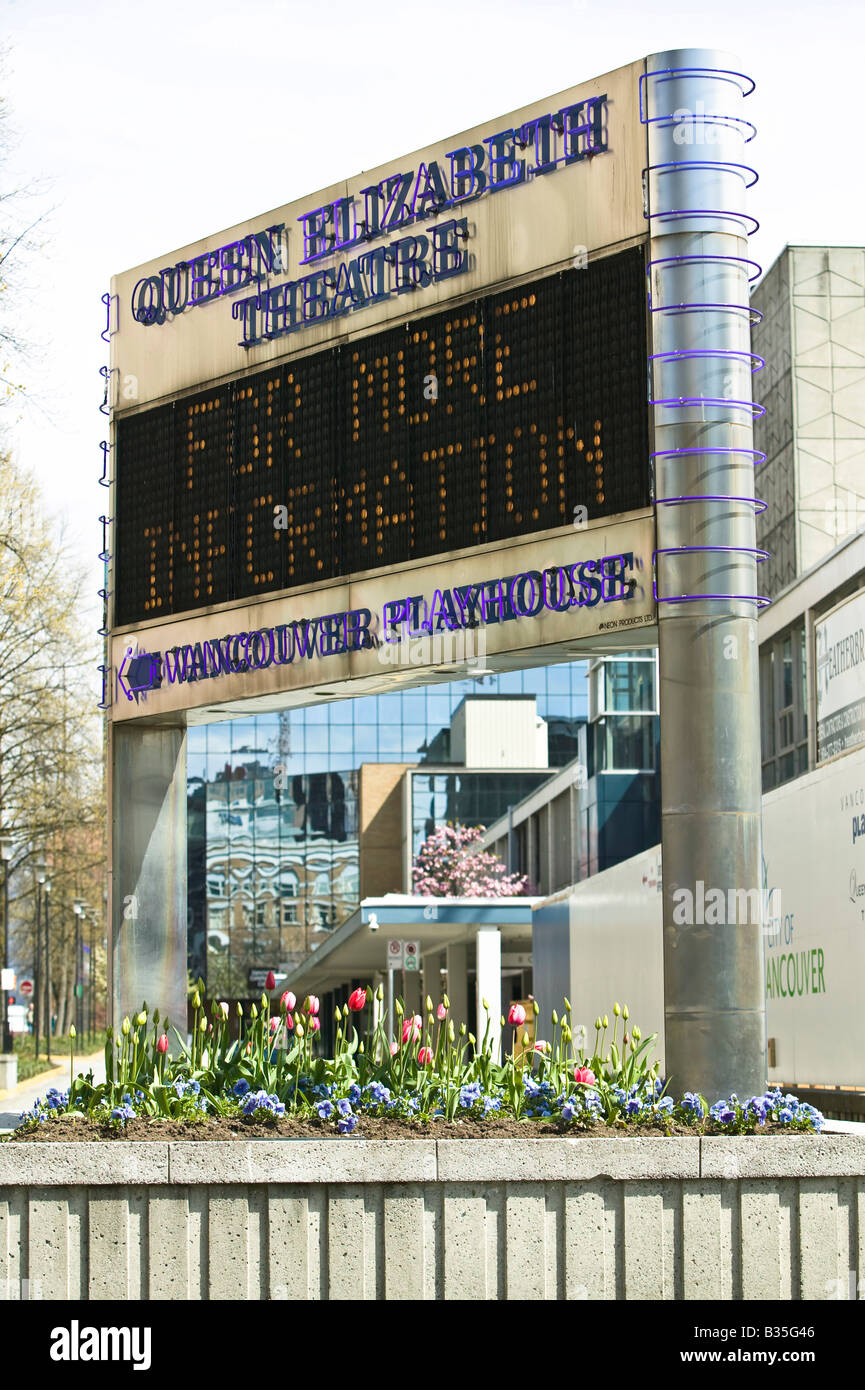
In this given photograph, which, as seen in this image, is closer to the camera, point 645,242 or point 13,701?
point 645,242

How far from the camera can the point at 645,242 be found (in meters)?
12.4

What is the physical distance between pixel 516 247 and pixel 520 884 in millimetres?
44567

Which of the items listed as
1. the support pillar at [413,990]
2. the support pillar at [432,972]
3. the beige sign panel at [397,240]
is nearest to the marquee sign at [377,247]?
the beige sign panel at [397,240]

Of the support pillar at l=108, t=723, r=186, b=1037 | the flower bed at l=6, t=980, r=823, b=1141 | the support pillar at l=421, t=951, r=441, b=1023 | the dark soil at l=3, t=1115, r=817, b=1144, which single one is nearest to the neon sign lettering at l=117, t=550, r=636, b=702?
the support pillar at l=108, t=723, r=186, b=1037

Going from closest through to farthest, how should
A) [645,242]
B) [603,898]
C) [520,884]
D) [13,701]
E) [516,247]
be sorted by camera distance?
1. [645,242]
2. [516,247]
3. [603,898]
4. [13,701]
5. [520,884]

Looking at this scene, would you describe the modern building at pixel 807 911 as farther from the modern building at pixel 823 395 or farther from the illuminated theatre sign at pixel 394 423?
the modern building at pixel 823 395

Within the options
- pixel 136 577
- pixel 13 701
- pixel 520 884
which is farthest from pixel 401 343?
pixel 520 884

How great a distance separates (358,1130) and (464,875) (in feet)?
168

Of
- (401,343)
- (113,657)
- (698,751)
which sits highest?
(401,343)

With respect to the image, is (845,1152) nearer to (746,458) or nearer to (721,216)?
(746,458)

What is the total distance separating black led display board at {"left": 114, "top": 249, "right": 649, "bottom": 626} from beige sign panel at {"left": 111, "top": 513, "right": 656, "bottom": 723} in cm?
18

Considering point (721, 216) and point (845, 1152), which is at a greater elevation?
point (721, 216)

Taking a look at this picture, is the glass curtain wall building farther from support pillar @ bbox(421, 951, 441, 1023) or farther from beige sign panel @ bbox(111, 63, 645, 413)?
beige sign panel @ bbox(111, 63, 645, 413)

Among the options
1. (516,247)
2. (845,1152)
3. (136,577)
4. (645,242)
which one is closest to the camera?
(845,1152)
